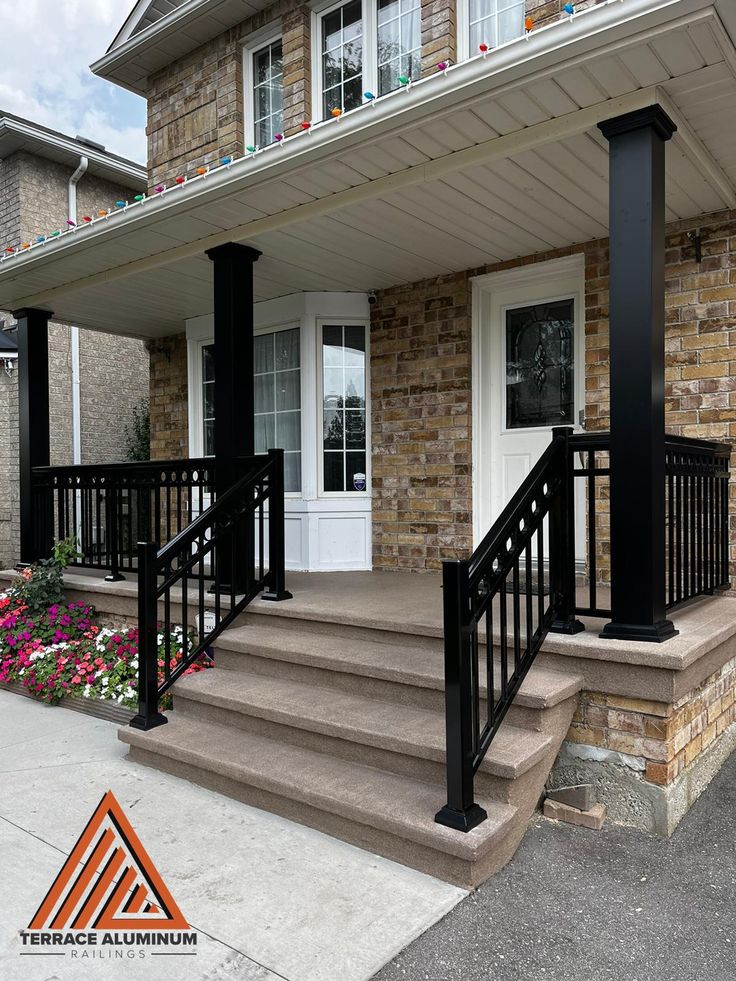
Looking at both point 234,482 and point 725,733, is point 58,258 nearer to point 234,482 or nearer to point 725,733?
point 234,482

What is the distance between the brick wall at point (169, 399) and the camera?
7215 millimetres

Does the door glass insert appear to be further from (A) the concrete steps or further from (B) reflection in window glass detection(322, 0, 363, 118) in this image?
(B) reflection in window glass detection(322, 0, 363, 118)

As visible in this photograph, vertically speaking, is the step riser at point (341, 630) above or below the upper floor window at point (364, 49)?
below

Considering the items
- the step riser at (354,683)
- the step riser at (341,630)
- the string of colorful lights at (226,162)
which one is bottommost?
the step riser at (354,683)

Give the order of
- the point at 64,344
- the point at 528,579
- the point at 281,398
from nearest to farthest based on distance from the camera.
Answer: the point at 528,579
the point at 281,398
the point at 64,344

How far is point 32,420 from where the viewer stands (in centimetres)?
630

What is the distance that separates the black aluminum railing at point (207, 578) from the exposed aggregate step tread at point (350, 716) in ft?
0.73

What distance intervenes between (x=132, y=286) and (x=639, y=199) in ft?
12.9

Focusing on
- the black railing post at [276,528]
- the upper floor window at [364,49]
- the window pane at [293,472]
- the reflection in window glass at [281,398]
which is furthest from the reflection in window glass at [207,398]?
the black railing post at [276,528]

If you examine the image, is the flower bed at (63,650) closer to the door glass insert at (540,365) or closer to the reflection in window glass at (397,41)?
the door glass insert at (540,365)

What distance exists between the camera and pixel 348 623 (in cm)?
388

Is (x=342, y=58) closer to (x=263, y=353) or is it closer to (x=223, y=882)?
(x=263, y=353)

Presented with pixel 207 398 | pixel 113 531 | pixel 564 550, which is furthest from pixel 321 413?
pixel 564 550

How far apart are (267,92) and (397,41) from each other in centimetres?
144
